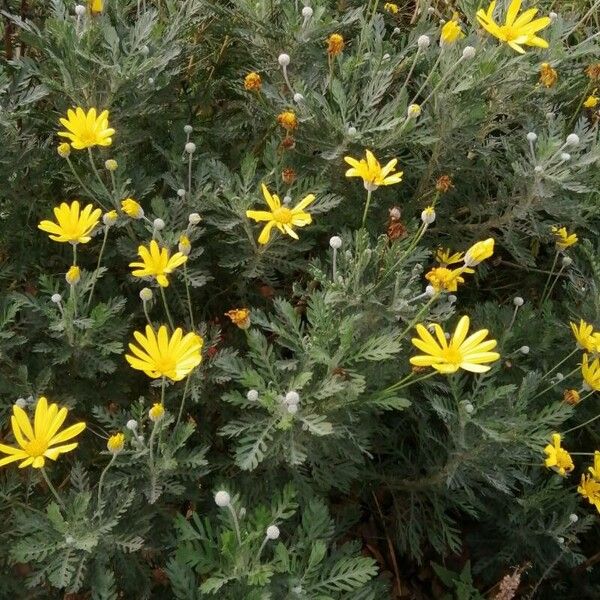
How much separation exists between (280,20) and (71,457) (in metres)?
1.19

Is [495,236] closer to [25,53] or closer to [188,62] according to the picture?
[188,62]

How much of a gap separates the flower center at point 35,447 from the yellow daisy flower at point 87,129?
604 millimetres

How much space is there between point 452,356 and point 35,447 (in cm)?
75

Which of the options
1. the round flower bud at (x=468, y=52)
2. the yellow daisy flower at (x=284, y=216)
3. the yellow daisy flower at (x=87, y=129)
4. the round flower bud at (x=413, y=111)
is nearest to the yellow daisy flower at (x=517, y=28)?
the round flower bud at (x=468, y=52)

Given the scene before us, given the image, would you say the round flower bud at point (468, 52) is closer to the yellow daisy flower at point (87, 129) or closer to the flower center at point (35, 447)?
the yellow daisy flower at point (87, 129)

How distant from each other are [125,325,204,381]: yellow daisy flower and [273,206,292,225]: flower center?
0.33 metres

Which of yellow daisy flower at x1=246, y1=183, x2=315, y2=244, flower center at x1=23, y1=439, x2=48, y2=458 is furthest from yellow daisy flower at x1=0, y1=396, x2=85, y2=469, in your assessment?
yellow daisy flower at x1=246, y1=183, x2=315, y2=244

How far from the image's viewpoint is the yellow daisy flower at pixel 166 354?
1.28 m

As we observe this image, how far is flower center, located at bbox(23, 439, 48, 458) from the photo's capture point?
123 cm

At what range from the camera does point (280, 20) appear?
1882 mm

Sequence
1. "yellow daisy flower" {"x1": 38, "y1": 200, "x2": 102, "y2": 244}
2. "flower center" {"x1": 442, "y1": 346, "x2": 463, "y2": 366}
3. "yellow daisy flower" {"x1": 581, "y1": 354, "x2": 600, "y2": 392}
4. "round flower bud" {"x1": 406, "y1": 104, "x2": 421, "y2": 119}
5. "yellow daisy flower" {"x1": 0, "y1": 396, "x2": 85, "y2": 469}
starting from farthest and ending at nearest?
"yellow daisy flower" {"x1": 581, "y1": 354, "x2": 600, "y2": 392}, "round flower bud" {"x1": 406, "y1": 104, "x2": 421, "y2": 119}, "yellow daisy flower" {"x1": 38, "y1": 200, "x2": 102, "y2": 244}, "flower center" {"x1": 442, "y1": 346, "x2": 463, "y2": 366}, "yellow daisy flower" {"x1": 0, "y1": 396, "x2": 85, "y2": 469}

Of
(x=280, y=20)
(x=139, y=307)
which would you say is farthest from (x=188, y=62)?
(x=139, y=307)

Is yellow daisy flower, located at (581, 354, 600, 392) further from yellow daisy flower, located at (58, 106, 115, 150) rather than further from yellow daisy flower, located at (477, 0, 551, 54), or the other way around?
yellow daisy flower, located at (58, 106, 115, 150)

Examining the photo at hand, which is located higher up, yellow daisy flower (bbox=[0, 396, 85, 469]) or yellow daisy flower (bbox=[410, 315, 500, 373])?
yellow daisy flower (bbox=[410, 315, 500, 373])
